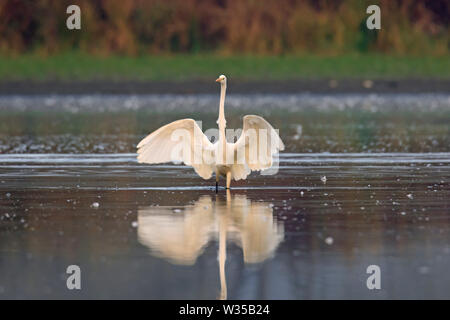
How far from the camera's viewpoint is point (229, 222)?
1052 cm

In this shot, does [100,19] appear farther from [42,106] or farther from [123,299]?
Answer: [123,299]

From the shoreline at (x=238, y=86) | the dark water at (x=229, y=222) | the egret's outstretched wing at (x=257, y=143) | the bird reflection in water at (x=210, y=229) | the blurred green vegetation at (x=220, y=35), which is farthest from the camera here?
the blurred green vegetation at (x=220, y=35)

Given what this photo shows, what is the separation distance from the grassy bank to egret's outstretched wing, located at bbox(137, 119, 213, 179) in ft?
71.7

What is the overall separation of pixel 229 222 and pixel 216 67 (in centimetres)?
2623

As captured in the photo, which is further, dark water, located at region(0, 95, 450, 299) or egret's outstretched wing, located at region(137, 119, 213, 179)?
egret's outstretched wing, located at region(137, 119, 213, 179)

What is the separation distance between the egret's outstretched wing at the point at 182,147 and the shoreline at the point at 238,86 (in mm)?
20652

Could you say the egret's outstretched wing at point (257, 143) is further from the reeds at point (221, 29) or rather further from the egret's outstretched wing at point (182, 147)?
the reeds at point (221, 29)

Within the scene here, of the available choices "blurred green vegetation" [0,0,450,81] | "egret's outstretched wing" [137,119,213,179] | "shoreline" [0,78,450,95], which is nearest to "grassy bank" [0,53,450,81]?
"blurred green vegetation" [0,0,450,81]

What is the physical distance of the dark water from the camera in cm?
789

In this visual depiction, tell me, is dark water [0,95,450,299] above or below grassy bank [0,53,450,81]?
below

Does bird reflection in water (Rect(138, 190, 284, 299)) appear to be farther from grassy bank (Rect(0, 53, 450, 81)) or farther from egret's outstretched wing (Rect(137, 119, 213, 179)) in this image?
grassy bank (Rect(0, 53, 450, 81))

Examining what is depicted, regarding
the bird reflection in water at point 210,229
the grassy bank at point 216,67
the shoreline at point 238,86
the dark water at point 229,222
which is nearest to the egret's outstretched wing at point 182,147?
the dark water at point 229,222

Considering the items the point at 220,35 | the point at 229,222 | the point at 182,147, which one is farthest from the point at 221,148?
the point at 220,35

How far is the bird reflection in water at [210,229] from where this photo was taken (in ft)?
29.3
